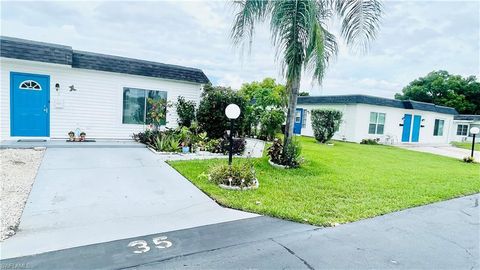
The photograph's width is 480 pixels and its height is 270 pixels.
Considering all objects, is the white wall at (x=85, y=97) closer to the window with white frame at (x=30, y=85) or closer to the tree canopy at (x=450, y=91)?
the window with white frame at (x=30, y=85)

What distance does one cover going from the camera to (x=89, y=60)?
9.75 metres

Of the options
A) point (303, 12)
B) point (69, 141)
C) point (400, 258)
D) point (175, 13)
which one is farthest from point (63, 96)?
point (400, 258)

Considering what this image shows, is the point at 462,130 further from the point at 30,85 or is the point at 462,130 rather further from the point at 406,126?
the point at 30,85

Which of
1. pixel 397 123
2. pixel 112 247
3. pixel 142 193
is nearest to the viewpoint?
pixel 112 247

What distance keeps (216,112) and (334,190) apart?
574 centimetres

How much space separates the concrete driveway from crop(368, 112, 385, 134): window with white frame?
50.9 ft

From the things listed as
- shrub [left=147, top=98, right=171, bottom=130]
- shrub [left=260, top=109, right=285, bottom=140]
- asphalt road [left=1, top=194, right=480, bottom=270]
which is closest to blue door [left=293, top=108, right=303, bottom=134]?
shrub [left=260, top=109, right=285, bottom=140]

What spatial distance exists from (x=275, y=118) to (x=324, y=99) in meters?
7.65

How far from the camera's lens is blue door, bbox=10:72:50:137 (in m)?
8.80

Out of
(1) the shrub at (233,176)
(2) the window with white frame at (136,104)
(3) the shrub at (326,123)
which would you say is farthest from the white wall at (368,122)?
(1) the shrub at (233,176)

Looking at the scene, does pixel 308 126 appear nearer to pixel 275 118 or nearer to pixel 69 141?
pixel 275 118

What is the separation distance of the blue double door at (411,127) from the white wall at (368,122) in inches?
11.5

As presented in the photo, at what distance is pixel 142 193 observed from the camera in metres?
4.79

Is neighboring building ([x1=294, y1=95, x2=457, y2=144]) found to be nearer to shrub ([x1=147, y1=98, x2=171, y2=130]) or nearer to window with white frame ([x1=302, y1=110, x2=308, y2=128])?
window with white frame ([x1=302, y1=110, x2=308, y2=128])
